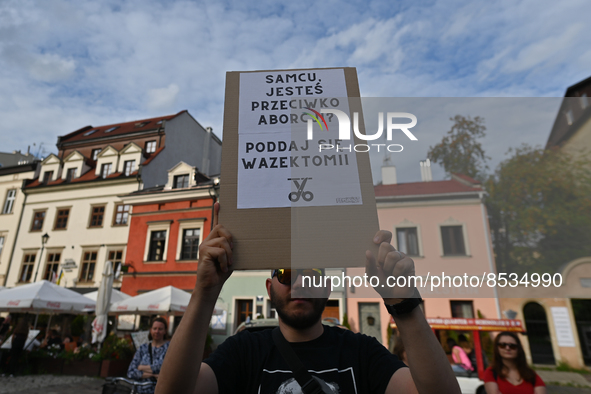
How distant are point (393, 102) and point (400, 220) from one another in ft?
3.46

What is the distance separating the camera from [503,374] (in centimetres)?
346

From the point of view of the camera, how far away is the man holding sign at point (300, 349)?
1460 millimetres

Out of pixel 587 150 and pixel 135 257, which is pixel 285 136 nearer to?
pixel 587 150

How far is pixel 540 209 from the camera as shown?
1.98 metres

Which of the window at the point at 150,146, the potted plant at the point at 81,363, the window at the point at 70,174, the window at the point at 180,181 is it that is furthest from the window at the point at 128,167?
the potted plant at the point at 81,363

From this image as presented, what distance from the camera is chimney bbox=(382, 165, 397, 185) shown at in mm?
2051

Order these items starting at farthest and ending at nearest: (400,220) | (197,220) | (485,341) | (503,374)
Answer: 1. (197,220)
2. (485,341)
3. (503,374)
4. (400,220)

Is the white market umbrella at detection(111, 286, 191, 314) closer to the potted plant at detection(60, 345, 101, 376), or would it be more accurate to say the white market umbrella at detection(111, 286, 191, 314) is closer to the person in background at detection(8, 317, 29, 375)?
the potted plant at detection(60, 345, 101, 376)

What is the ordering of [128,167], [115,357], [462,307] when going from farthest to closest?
[128,167]
[115,357]
[462,307]

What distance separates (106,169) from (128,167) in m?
1.89

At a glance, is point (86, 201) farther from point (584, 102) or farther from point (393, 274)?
point (584, 102)

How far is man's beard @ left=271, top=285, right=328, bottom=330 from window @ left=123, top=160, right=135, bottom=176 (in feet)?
80.6

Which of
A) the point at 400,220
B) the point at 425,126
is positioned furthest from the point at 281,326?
the point at 425,126

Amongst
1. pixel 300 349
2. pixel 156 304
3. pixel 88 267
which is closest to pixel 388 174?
pixel 300 349
